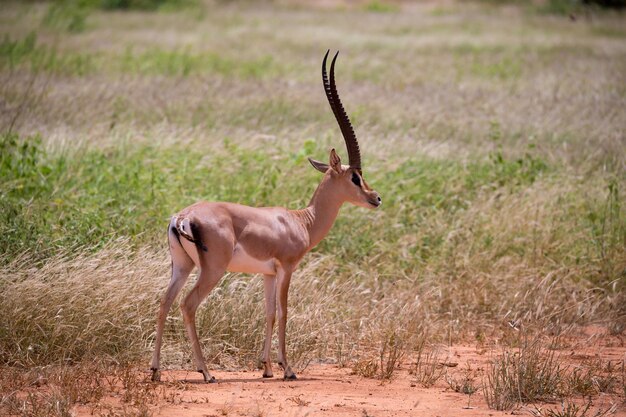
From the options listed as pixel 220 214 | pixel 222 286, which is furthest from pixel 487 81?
pixel 220 214

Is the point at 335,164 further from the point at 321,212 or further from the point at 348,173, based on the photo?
the point at 321,212

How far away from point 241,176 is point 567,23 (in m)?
25.2

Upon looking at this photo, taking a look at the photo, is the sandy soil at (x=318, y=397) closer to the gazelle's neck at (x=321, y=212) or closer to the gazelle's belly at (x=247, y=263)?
the gazelle's belly at (x=247, y=263)

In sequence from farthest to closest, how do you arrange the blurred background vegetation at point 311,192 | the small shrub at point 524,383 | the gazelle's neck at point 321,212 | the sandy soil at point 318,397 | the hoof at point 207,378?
1. the blurred background vegetation at point 311,192
2. the gazelle's neck at point 321,212
3. the hoof at point 207,378
4. the small shrub at point 524,383
5. the sandy soil at point 318,397

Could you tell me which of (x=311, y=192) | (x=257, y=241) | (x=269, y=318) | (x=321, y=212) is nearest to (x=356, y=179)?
(x=321, y=212)

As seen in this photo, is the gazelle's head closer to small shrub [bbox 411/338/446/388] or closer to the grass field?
the grass field

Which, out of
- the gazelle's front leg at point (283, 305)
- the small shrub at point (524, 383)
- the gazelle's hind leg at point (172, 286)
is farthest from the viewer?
the gazelle's front leg at point (283, 305)

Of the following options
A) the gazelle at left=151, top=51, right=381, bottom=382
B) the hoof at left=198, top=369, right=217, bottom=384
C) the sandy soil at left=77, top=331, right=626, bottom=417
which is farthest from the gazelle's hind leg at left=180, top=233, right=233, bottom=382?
the sandy soil at left=77, top=331, right=626, bottom=417

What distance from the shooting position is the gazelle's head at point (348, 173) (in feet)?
24.8

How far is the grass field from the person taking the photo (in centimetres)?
777

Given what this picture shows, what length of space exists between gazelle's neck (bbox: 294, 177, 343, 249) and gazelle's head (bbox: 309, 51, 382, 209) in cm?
5

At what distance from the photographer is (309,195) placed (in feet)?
36.2

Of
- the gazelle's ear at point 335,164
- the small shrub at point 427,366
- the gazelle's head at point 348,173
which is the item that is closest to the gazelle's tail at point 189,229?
the gazelle's head at point 348,173

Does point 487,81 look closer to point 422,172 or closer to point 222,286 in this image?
point 422,172
